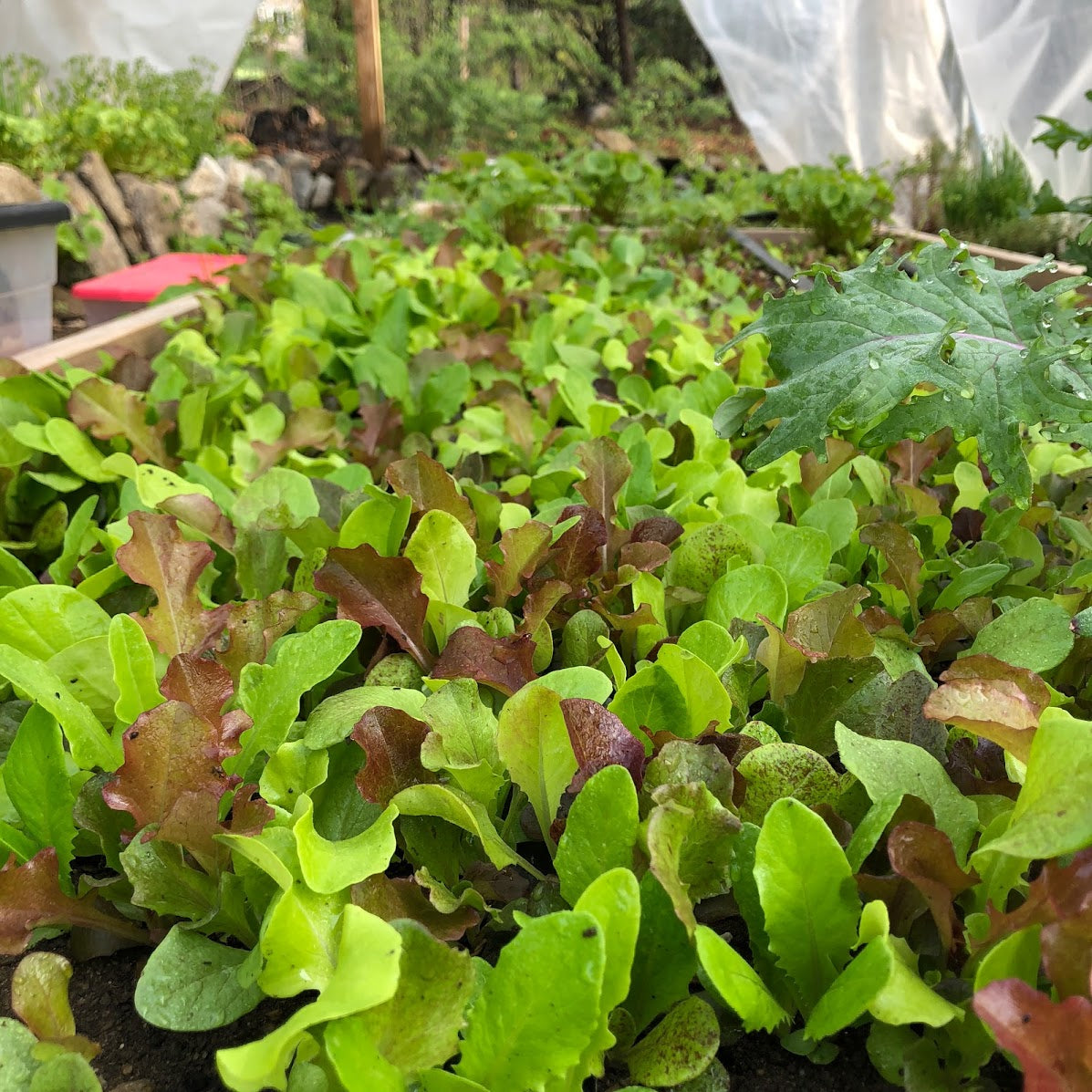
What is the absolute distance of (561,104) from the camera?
12711 millimetres

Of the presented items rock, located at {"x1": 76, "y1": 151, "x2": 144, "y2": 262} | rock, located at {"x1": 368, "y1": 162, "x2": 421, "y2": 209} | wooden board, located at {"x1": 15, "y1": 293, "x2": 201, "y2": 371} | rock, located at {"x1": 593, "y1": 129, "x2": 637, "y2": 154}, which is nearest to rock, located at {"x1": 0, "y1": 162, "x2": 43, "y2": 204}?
rock, located at {"x1": 76, "y1": 151, "x2": 144, "y2": 262}

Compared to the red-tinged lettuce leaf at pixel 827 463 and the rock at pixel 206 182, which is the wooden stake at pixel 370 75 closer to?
the rock at pixel 206 182

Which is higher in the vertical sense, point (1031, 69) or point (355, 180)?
point (1031, 69)

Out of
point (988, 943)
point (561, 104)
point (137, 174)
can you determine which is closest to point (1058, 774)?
point (988, 943)

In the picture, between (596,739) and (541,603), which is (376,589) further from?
(596,739)

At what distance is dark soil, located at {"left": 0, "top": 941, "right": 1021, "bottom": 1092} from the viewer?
0.55m

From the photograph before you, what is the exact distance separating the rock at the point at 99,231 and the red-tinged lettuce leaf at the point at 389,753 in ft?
14.5

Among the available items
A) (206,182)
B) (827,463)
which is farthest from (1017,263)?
(206,182)

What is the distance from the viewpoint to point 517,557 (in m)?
0.86

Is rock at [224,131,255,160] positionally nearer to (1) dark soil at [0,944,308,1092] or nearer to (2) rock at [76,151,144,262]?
(2) rock at [76,151,144,262]

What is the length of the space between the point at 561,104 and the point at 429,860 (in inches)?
534

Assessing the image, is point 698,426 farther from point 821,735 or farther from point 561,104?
point 561,104

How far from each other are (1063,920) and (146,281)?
10.1ft

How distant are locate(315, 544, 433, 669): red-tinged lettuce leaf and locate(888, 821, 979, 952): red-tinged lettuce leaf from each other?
419 mm
